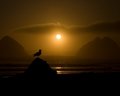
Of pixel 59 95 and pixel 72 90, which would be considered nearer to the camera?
pixel 59 95

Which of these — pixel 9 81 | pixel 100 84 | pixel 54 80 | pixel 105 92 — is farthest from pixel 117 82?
pixel 9 81

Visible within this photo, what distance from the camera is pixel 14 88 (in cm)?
2569

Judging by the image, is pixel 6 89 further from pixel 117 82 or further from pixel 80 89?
pixel 117 82

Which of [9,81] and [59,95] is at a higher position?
[9,81]

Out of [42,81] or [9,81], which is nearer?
[42,81]

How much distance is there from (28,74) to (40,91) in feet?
6.19

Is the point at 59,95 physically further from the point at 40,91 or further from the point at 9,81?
the point at 9,81

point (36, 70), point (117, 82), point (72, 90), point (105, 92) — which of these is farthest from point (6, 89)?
point (117, 82)

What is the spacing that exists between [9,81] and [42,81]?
478 centimetres

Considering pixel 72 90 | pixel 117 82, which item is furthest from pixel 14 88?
pixel 117 82

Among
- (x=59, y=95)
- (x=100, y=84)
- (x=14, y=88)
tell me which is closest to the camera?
(x=59, y=95)

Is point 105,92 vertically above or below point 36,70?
below

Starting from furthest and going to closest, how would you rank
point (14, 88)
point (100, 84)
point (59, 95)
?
point (100, 84) → point (14, 88) → point (59, 95)

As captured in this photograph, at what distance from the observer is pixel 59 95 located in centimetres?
2403
